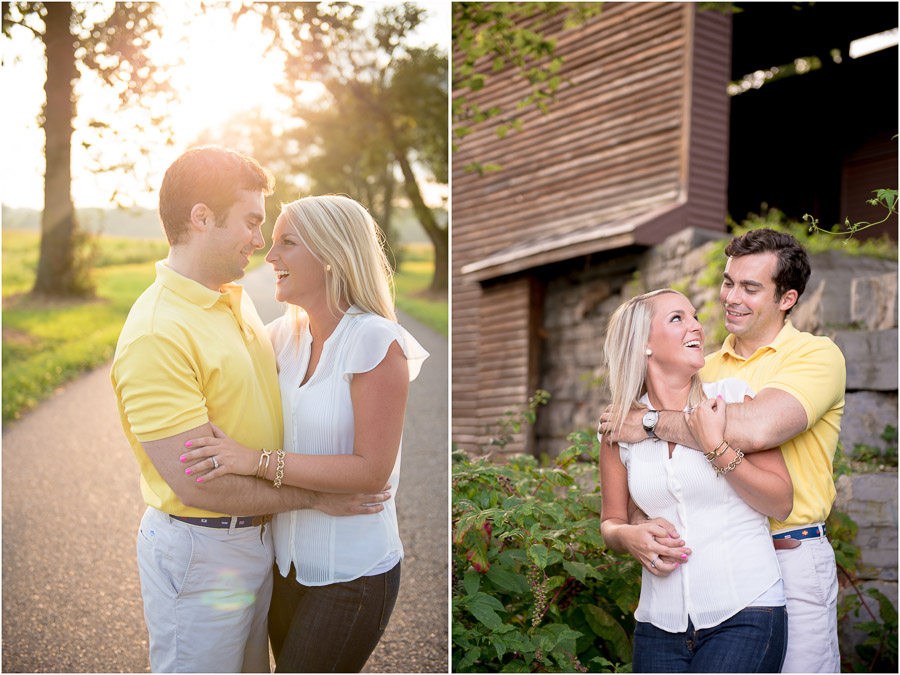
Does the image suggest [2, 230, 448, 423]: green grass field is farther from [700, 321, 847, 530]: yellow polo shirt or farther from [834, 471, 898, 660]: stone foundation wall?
[834, 471, 898, 660]: stone foundation wall

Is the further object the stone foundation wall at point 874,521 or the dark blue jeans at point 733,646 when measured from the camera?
the stone foundation wall at point 874,521

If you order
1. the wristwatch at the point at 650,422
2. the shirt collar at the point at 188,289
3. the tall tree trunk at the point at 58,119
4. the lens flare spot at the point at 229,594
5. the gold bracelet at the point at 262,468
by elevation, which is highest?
the tall tree trunk at the point at 58,119

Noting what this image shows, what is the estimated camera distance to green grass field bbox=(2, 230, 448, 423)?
2.94m

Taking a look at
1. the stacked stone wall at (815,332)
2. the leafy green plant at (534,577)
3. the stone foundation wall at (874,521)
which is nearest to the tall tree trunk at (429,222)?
the leafy green plant at (534,577)

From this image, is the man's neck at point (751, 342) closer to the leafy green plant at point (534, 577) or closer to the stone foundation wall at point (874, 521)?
the leafy green plant at point (534, 577)

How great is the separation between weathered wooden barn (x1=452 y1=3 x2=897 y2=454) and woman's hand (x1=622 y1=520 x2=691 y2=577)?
3.87 m

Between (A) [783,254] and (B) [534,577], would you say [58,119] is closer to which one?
(B) [534,577]

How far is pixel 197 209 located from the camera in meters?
1.87

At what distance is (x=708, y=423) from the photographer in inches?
71.6

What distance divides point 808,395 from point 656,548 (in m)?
0.54

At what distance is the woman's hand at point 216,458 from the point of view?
1.72 meters

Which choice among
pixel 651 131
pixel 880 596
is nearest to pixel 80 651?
pixel 880 596

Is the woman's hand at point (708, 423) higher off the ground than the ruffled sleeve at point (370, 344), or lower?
lower

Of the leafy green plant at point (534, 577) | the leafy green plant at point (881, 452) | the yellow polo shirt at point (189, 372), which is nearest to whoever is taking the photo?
the yellow polo shirt at point (189, 372)
